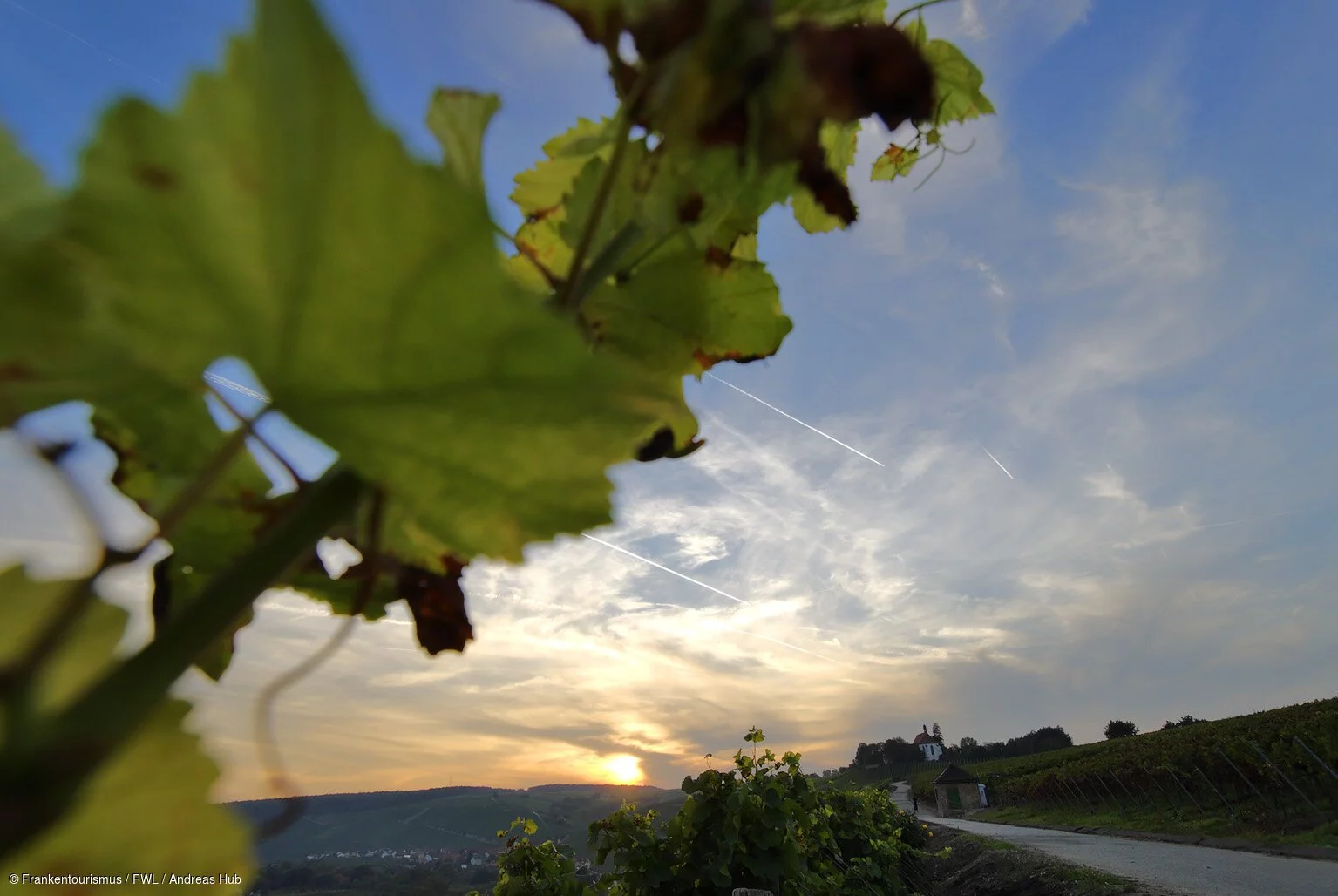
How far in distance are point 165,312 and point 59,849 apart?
250mm

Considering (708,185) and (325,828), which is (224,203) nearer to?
(708,185)

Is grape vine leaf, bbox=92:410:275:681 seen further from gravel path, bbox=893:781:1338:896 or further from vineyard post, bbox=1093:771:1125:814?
vineyard post, bbox=1093:771:1125:814

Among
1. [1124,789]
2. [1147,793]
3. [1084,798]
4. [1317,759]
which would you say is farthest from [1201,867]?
[1084,798]

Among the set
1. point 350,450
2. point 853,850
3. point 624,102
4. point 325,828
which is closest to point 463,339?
point 350,450

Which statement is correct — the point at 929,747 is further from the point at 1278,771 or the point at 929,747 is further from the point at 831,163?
the point at 831,163

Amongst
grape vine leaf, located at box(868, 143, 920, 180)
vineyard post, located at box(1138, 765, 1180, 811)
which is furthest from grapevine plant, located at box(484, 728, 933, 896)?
vineyard post, located at box(1138, 765, 1180, 811)

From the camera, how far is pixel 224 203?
24 centimetres

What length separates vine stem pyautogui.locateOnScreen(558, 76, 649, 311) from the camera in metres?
0.37

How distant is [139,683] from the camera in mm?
235

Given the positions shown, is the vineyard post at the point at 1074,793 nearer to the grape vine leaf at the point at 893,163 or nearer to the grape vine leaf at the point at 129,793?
the grape vine leaf at the point at 893,163

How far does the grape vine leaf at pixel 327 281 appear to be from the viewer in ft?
0.73

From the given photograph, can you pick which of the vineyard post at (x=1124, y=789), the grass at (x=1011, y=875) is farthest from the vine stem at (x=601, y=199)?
the vineyard post at (x=1124, y=789)

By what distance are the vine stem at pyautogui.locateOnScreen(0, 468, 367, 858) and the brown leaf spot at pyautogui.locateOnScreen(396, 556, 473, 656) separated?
138 millimetres

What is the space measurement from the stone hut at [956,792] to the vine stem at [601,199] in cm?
3955
